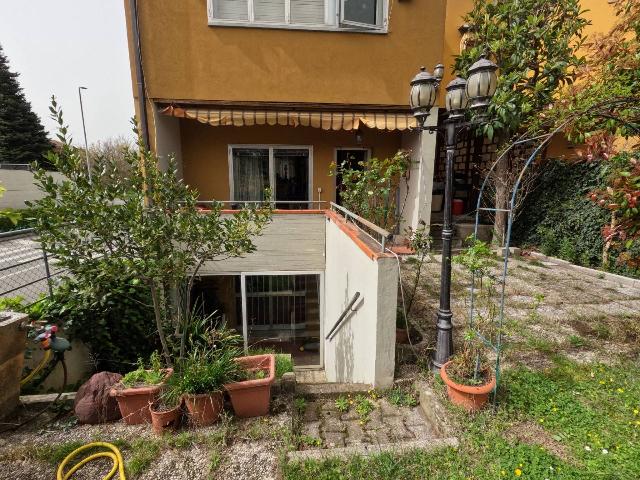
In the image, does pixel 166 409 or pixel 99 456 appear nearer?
pixel 99 456

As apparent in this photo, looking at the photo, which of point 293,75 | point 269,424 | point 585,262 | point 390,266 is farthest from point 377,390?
point 585,262

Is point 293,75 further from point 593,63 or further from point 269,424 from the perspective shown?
point 269,424

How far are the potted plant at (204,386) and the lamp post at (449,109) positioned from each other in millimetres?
2686

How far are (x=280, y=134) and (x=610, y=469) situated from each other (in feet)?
30.1

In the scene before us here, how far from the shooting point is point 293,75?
26.4 ft

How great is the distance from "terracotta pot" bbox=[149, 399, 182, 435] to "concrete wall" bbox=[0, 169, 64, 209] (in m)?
27.5

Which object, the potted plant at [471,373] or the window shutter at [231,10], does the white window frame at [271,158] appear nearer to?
the window shutter at [231,10]

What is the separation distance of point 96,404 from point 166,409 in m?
0.99

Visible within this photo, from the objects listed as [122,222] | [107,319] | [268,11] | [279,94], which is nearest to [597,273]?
[279,94]

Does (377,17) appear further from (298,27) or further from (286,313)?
(286,313)

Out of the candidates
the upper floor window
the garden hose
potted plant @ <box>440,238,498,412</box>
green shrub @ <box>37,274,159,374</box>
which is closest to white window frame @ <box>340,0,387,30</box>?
the upper floor window

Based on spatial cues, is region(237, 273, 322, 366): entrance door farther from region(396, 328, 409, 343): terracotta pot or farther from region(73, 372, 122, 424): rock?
region(73, 372, 122, 424): rock

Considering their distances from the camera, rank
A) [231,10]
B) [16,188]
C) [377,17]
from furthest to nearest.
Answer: [16,188]
[377,17]
[231,10]

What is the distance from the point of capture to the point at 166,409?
3410mm
